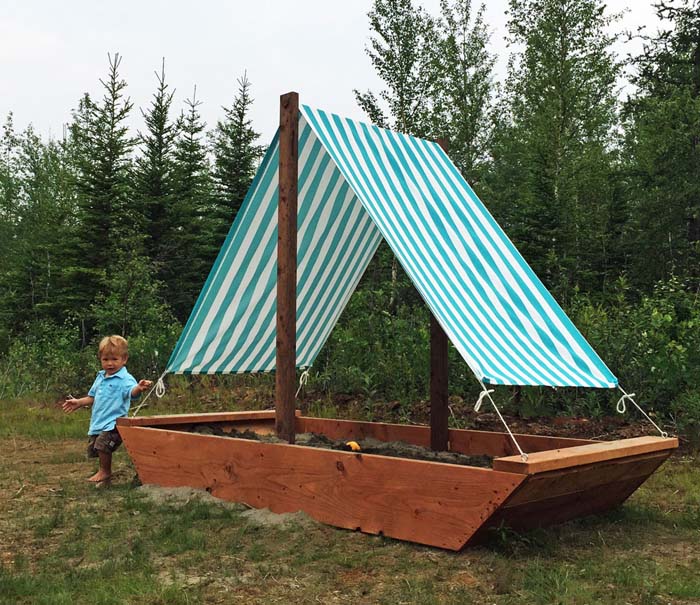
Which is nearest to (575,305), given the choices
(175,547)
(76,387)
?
(175,547)

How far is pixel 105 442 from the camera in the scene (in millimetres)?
5305

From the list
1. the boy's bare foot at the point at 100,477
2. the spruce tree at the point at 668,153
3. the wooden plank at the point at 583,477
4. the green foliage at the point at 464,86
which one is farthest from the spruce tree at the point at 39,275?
the spruce tree at the point at 668,153

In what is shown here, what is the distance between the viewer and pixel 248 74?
17.2 meters

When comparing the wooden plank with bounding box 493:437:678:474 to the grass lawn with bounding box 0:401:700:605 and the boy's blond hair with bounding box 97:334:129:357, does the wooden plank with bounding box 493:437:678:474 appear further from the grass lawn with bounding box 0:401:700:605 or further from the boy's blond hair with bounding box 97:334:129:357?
the boy's blond hair with bounding box 97:334:129:357

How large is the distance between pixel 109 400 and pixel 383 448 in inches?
76.2

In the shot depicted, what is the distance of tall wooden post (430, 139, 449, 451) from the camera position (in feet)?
16.8

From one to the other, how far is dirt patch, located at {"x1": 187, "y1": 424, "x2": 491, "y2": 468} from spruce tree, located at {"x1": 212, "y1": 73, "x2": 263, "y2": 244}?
11112 mm

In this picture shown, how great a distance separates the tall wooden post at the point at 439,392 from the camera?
16.8 ft

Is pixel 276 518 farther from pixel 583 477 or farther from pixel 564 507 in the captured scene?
pixel 583 477

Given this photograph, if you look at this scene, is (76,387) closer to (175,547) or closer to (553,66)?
(175,547)

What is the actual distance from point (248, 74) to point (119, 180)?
4123 millimetres

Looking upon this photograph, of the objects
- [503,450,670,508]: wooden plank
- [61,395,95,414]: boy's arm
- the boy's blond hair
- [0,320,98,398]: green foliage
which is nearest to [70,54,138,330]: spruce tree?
[0,320,98,398]: green foliage

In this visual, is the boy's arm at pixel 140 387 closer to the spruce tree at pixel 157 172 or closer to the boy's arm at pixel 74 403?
the boy's arm at pixel 74 403

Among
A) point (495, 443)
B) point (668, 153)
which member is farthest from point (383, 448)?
point (668, 153)
